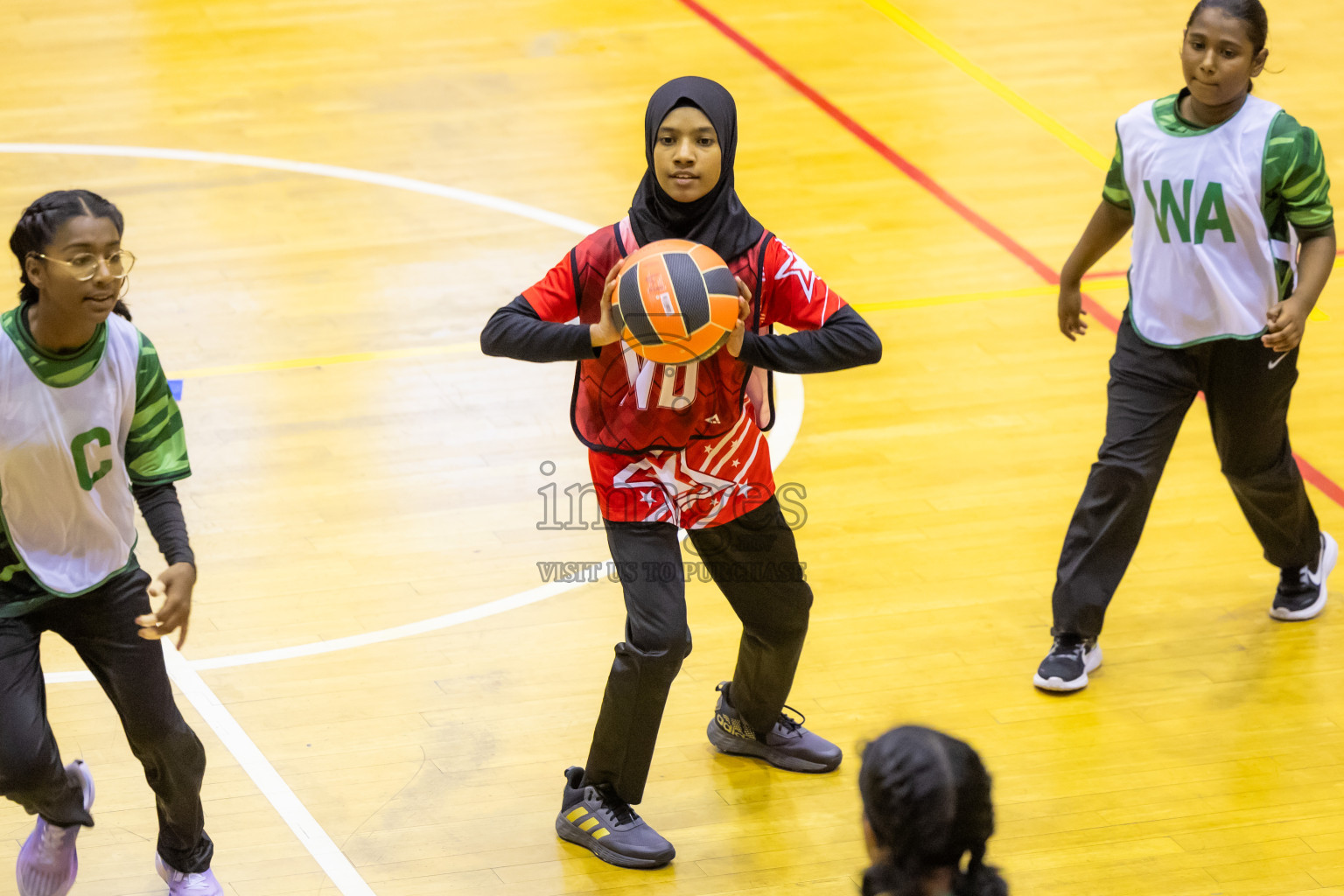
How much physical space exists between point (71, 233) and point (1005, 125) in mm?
7353

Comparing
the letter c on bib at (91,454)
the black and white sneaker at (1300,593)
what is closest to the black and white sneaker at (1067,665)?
the black and white sneaker at (1300,593)

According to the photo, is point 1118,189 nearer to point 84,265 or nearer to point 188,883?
point 84,265

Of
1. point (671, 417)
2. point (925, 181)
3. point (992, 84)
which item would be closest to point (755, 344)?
point (671, 417)

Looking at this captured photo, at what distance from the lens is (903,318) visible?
7734mm

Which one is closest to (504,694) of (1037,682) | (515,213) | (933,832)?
(1037,682)

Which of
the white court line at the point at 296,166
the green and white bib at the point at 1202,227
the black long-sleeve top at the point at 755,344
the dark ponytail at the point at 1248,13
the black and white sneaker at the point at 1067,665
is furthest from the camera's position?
the white court line at the point at 296,166

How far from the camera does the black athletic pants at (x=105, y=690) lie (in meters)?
3.67

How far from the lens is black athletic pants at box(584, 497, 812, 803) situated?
4.19 metres

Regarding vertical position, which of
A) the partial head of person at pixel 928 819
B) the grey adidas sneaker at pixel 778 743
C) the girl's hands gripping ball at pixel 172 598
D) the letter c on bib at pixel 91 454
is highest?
the letter c on bib at pixel 91 454

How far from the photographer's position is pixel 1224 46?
4660 mm

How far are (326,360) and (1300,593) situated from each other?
13.4 feet

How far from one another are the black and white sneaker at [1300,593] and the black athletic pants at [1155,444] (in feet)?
1.05

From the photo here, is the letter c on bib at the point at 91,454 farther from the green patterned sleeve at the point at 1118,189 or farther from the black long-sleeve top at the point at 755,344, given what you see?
the green patterned sleeve at the point at 1118,189

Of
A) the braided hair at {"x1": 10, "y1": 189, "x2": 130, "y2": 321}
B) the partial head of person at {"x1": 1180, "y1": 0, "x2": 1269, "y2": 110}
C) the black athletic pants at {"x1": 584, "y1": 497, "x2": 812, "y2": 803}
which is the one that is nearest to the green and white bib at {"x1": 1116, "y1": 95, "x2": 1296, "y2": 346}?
the partial head of person at {"x1": 1180, "y1": 0, "x2": 1269, "y2": 110}
